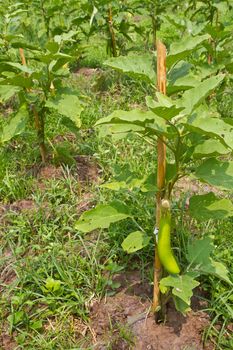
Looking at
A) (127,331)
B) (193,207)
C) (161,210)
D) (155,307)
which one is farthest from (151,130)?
(127,331)

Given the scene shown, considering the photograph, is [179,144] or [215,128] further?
[179,144]

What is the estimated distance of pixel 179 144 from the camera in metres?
1.80

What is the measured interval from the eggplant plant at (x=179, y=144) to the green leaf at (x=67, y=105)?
2.62 ft

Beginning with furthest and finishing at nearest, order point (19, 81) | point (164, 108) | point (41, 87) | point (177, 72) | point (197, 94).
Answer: point (41, 87) < point (19, 81) < point (177, 72) < point (197, 94) < point (164, 108)

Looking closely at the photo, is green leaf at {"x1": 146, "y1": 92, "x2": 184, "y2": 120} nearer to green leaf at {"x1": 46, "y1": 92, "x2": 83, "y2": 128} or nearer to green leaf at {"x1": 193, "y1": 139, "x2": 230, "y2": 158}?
green leaf at {"x1": 193, "y1": 139, "x2": 230, "y2": 158}

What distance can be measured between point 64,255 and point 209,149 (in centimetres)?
107

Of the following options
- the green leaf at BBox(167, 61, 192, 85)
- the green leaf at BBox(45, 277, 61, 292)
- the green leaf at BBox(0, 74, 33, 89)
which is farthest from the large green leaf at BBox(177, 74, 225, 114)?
the green leaf at BBox(0, 74, 33, 89)

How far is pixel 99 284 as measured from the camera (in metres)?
2.35

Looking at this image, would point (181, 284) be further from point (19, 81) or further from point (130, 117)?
point (19, 81)

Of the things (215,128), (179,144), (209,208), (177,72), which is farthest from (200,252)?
(177,72)

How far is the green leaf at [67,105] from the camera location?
9.30 feet

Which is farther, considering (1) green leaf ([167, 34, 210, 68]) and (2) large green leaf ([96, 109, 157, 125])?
(1) green leaf ([167, 34, 210, 68])

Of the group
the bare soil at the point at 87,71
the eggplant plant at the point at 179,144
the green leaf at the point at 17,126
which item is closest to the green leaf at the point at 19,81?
the green leaf at the point at 17,126

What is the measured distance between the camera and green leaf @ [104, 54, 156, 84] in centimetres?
178
